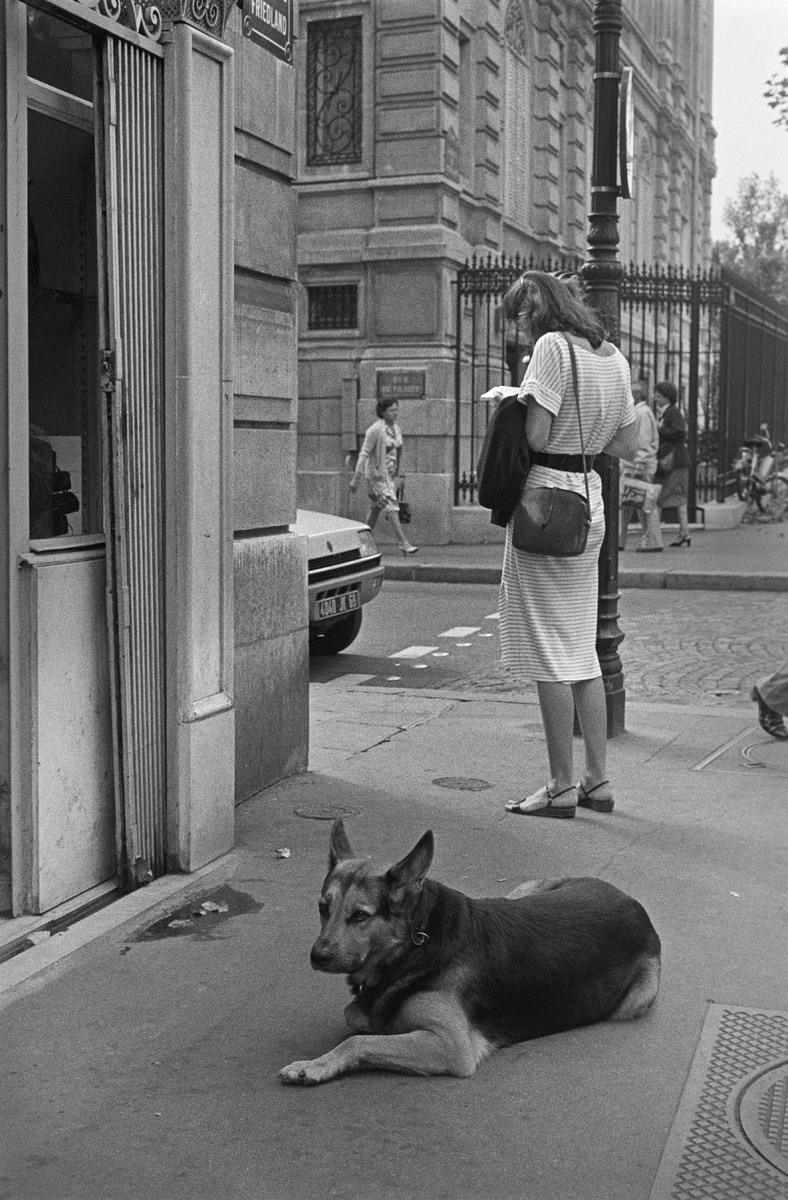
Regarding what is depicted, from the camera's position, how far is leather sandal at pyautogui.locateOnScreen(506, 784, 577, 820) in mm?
6199

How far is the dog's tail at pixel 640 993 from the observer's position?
13.4ft

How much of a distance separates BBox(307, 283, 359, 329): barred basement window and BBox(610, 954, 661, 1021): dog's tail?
1860 centimetres

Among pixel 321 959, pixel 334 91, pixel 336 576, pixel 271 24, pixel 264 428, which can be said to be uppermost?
pixel 334 91

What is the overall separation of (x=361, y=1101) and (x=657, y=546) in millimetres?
16280

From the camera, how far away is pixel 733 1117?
351cm

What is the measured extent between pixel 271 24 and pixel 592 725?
10.2 feet

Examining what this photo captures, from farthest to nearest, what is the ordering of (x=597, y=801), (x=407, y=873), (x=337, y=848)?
(x=597, y=801), (x=337, y=848), (x=407, y=873)

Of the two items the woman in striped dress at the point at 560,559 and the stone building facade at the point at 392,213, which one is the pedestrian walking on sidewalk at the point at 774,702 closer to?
the woman in striped dress at the point at 560,559

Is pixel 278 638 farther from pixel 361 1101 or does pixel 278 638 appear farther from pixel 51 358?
pixel 361 1101

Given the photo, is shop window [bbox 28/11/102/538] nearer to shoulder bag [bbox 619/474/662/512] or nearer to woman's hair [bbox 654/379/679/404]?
shoulder bag [bbox 619/474/662/512]

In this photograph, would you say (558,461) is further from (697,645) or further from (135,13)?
(697,645)

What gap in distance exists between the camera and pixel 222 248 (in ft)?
18.0

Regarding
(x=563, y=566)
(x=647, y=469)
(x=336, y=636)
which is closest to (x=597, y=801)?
(x=563, y=566)

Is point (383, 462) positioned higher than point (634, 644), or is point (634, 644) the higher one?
point (383, 462)
